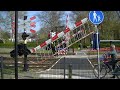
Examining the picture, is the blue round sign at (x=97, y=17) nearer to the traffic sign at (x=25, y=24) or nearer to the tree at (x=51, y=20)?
the traffic sign at (x=25, y=24)

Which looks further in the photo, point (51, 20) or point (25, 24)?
point (51, 20)

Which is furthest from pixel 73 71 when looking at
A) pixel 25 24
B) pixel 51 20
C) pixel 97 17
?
pixel 51 20

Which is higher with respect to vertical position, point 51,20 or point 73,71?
point 51,20

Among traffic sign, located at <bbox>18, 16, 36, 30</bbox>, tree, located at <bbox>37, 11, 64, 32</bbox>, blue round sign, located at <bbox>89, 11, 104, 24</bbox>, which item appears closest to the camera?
blue round sign, located at <bbox>89, 11, 104, 24</bbox>

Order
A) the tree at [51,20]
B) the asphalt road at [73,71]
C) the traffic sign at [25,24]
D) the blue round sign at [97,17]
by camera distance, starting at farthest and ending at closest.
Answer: the tree at [51,20] → the traffic sign at [25,24] → the asphalt road at [73,71] → the blue round sign at [97,17]

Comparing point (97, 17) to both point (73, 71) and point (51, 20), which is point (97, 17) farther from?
point (51, 20)

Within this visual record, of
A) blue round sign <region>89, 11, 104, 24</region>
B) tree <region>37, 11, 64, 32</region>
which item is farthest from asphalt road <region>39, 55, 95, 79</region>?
tree <region>37, 11, 64, 32</region>

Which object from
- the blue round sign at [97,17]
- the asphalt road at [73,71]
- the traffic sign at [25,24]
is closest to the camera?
the blue round sign at [97,17]

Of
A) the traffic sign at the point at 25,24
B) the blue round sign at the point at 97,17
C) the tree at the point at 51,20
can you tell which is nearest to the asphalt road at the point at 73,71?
the blue round sign at the point at 97,17

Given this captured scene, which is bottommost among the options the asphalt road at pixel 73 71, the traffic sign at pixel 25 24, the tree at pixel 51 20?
the asphalt road at pixel 73 71

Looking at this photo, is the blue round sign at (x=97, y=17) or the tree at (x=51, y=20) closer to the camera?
the blue round sign at (x=97, y=17)

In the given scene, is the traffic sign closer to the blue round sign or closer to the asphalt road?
the asphalt road
